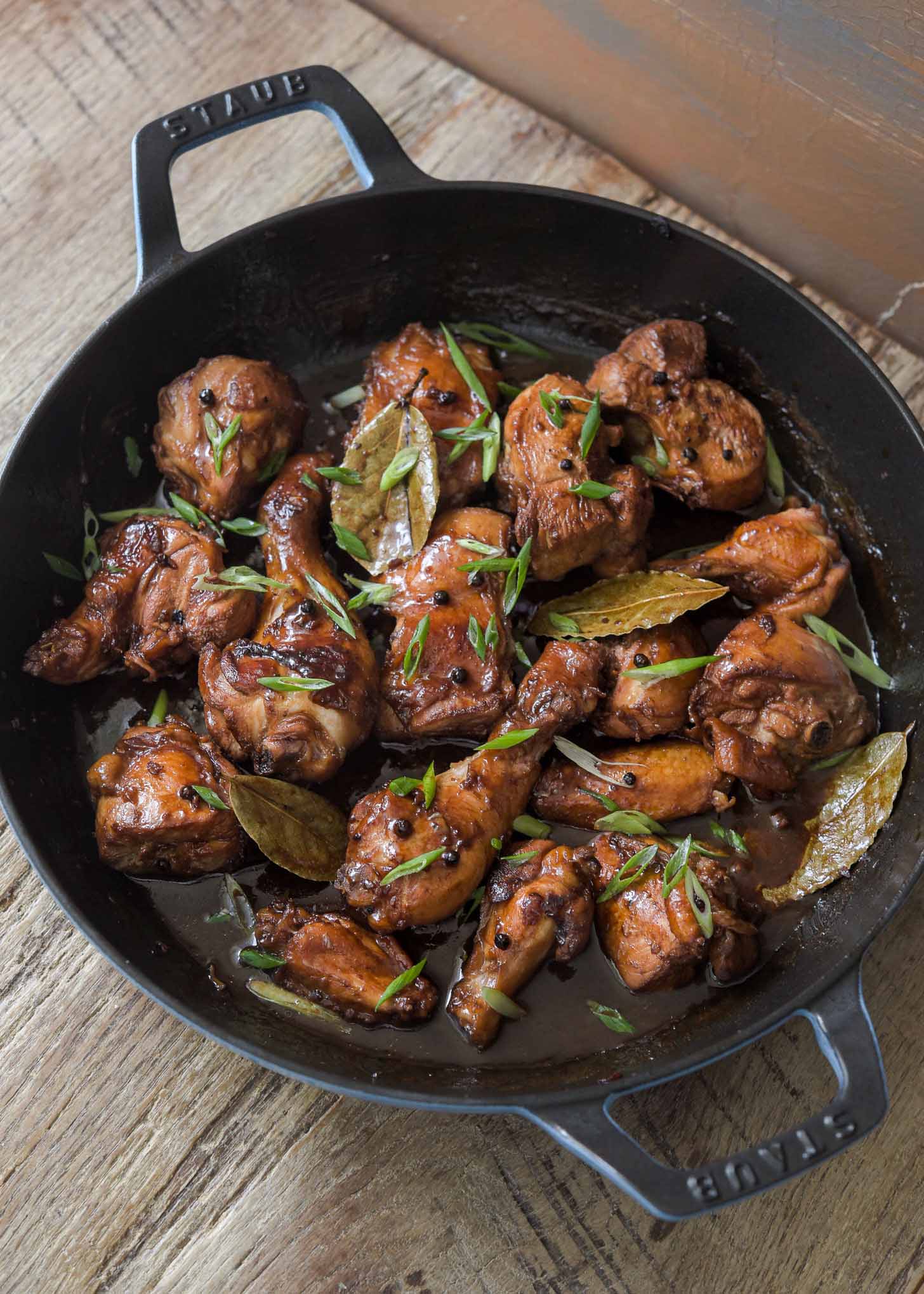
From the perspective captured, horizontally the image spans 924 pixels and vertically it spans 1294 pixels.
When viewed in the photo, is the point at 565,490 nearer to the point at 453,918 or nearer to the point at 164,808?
the point at 453,918

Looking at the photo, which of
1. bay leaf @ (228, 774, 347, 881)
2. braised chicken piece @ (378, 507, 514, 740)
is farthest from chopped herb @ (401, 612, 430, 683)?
bay leaf @ (228, 774, 347, 881)

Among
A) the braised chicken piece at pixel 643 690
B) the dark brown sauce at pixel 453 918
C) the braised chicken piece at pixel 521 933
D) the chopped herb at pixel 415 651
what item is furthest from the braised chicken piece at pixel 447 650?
the braised chicken piece at pixel 521 933

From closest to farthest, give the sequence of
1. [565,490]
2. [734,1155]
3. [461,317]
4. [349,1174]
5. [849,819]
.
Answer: [734,1155], [349,1174], [849,819], [565,490], [461,317]

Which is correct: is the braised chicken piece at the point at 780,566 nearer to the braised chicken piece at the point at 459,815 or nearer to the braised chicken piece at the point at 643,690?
the braised chicken piece at the point at 643,690

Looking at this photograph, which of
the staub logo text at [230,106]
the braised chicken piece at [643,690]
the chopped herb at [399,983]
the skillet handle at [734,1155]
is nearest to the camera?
the skillet handle at [734,1155]

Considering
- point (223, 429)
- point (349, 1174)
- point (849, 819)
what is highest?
point (223, 429)

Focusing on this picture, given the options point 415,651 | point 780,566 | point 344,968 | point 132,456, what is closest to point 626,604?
point 780,566
